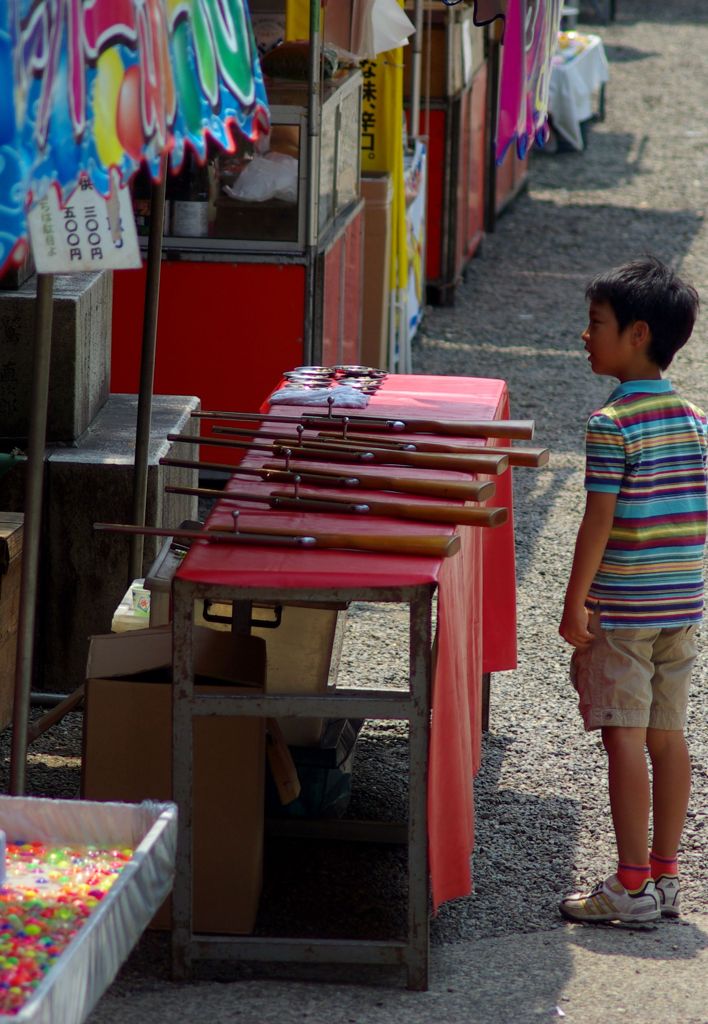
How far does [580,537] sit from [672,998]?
977mm

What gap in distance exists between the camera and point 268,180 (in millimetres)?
6176

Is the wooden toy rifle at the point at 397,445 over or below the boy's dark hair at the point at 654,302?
below

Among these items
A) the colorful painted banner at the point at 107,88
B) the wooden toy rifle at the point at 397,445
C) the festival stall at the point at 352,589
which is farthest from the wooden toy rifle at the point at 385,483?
the colorful painted banner at the point at 107,88

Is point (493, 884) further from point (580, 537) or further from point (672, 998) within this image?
point (580, 537)

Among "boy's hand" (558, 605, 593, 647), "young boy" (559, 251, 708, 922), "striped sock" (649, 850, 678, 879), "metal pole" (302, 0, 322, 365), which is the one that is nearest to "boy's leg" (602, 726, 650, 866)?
"young boy" (559, 251, 708, 922)

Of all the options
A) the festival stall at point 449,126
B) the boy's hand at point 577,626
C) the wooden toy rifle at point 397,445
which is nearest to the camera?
the boy's hand at point 577,626

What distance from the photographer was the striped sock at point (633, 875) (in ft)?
11.5

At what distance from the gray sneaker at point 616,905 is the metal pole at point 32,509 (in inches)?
51.2

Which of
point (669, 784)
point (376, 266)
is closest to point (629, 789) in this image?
point (669, 784)

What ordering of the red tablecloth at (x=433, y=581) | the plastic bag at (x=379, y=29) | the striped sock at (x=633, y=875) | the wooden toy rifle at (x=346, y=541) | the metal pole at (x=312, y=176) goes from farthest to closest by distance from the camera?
the plastic bag at (x=379, y=29) → the metal pole at (x=312, y=176) → the striped sock at (x=633, y=875) → the wooden toy rifle at (x=346, y=541) → the red tablecloth at (x=433, y=581)

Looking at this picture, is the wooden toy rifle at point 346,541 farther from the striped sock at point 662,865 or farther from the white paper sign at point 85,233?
the striped sock at point 662,865

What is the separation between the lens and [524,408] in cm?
833

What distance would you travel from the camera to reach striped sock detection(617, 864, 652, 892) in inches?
138

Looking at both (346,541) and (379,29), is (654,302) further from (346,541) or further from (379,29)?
(379,29)
